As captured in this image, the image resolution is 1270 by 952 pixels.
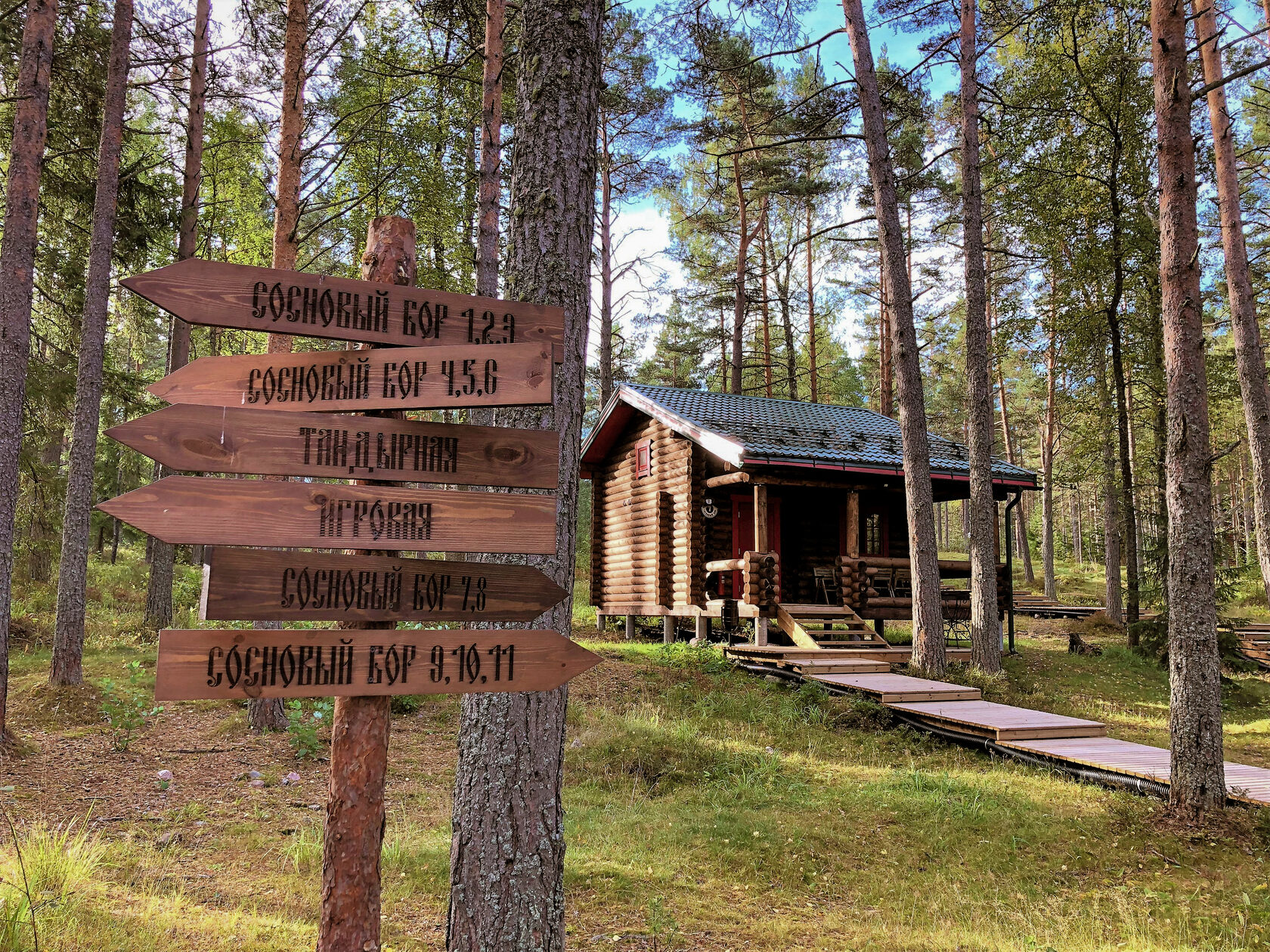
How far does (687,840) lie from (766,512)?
8331 millimetres

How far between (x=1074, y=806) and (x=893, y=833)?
5.86 feet

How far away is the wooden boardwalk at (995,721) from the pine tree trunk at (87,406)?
369 inches

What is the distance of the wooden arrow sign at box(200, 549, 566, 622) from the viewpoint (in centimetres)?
249

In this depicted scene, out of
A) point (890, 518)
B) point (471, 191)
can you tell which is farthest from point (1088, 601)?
point (471, 191)

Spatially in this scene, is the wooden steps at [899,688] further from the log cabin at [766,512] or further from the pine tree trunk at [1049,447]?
the pine tree trunk at [1049,447]

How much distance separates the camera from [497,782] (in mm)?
3420

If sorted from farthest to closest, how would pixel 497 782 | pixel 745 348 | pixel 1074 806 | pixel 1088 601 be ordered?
pixel 745 348
pixel 1088 601
pixel 1074 806
pixel 497 782

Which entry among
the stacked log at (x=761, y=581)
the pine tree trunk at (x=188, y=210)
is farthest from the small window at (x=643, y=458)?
the pine tree trunk at (x=188, y=210)

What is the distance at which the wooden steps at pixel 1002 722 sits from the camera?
812cm

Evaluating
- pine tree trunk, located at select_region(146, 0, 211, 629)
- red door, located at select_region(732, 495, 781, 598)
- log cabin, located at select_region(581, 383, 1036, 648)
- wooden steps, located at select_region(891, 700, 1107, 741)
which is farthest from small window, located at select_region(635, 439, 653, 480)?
pine tree trunk, located at select_region(146, 0, 211, 629)

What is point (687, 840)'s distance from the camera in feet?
19.0

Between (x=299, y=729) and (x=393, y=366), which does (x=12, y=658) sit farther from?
(x=393, y=366)

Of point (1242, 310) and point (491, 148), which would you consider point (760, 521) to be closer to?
point (491, 148)

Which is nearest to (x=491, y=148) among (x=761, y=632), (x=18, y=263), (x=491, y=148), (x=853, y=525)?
(x=491, y=148)
